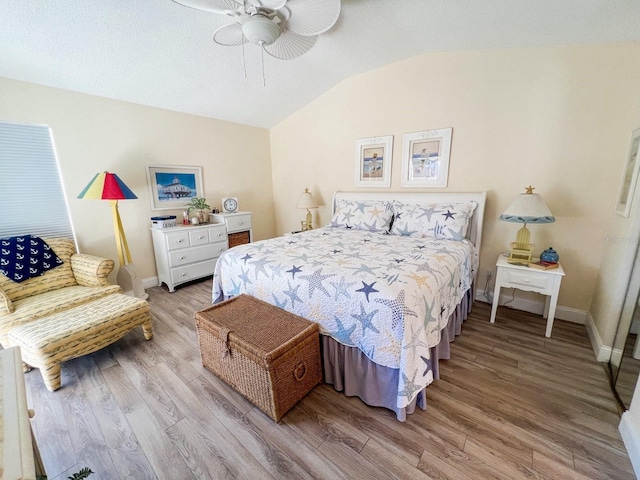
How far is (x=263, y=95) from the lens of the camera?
10.9 feet

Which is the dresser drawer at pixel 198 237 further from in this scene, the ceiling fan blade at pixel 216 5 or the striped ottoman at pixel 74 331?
the ceiling fan blade at pixel 216 5

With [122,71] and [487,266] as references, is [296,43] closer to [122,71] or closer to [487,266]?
[122,71]

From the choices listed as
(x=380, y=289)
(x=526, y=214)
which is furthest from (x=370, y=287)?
(x=526, y=214)

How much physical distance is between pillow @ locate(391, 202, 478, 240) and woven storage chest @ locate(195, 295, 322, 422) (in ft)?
5.16

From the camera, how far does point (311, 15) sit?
1.63m

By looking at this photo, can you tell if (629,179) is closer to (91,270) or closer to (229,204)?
(229,204)

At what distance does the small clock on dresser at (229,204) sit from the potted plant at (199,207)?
12.5 inches

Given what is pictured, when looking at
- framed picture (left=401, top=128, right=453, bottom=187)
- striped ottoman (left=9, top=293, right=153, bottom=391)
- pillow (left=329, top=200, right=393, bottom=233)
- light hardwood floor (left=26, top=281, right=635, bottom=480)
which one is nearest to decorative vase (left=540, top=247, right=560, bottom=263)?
light hardwood floor (left=26, top=281, right=635, bottom=480)

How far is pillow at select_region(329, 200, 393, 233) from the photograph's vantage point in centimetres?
291

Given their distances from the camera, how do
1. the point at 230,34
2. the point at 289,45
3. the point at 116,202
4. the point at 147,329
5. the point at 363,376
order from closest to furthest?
the point at 363,376 < the point at 230,34 < the point at 289,45 < the point at 147,329 < the point at 116,202

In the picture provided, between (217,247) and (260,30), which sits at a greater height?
(260,30)

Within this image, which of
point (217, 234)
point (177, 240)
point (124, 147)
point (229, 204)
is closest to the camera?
point (124, 147)

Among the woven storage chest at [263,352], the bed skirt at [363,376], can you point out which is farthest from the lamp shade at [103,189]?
the bed skirt at [363,376]

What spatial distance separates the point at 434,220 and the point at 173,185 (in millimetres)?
3156
